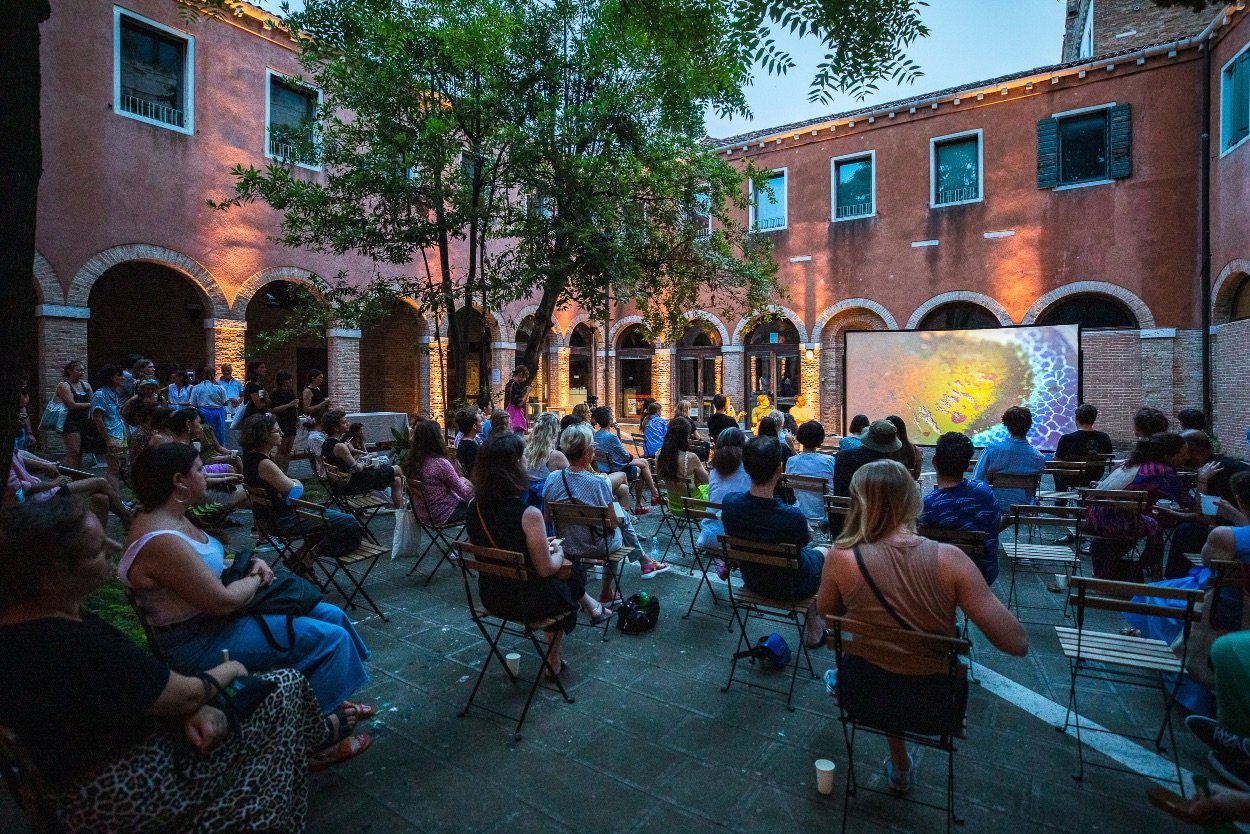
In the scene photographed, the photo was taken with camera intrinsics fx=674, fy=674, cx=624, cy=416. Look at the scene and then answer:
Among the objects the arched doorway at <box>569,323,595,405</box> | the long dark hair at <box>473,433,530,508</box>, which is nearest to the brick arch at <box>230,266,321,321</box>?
the arched doorway at <box>569,323,595,405</box>

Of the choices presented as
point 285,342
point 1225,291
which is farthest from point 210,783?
point 1225,291

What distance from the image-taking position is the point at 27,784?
1863mm

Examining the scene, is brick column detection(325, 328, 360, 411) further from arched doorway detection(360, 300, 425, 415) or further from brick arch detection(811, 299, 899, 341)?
brick arch detection(811, 299, 899, 341)

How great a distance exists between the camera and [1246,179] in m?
11.5

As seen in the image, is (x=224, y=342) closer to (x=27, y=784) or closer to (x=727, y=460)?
(x=727, y=460)

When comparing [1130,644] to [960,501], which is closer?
[1130,644]

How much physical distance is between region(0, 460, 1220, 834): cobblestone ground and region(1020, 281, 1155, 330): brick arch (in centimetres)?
1288

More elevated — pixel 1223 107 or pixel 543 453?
pixel 1223 107

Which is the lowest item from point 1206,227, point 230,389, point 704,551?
point 704,551

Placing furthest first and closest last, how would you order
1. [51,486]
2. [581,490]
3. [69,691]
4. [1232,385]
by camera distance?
1. [1232,385]
2. [51,486]
3. [581,490]
4. [69,691]

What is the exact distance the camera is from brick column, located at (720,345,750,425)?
19.2 meters

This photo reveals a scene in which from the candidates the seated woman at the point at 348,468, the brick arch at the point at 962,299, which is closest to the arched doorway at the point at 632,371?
the brick arch at the point at 962,299

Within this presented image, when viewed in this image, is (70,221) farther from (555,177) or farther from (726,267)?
(726,267)

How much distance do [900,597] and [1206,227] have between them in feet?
50.1
